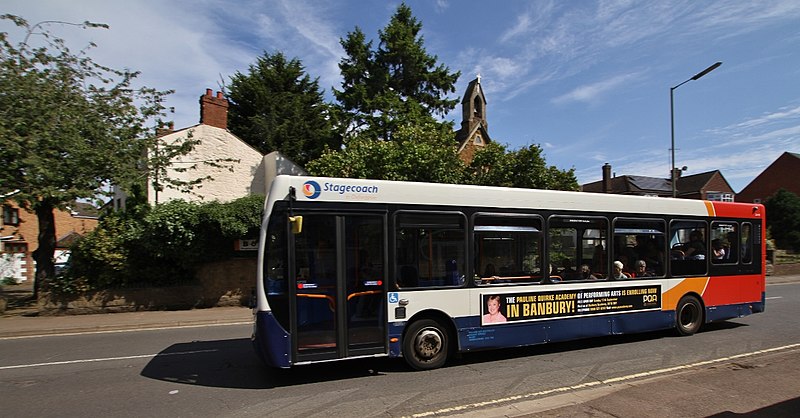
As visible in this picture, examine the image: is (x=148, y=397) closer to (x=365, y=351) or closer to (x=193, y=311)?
(x=365, y=351)

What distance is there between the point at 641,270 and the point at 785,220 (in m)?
35.1

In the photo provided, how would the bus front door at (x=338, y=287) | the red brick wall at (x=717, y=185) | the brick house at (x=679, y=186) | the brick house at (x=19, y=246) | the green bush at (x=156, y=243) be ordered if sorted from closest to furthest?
the bus front door at (x=338, y=287)
the green bush at (x=156, y=243)
the brick house at (x=19, y=246)
the brick house at (x=679, y=186)
the red brick wall at (x=717, y=185)

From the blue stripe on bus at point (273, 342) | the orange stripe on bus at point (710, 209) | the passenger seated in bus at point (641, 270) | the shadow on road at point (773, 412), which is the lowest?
the shadow on road at point (773, 412)

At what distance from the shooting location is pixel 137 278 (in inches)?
571

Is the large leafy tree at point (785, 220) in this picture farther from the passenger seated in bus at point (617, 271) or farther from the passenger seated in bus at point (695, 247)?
the passenger seated in bus at point (617, 271)

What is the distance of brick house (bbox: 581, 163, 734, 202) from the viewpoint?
5438 cm

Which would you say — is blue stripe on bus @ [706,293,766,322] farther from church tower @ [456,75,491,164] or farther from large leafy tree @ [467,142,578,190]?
church tower @ [456,75,491,164]

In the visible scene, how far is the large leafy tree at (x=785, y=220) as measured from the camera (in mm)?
33625

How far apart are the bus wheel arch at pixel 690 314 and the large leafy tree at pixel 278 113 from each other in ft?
78.0

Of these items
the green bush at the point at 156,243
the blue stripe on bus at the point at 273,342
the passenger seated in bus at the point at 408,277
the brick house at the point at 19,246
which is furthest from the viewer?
the brick house at the point at 19,246

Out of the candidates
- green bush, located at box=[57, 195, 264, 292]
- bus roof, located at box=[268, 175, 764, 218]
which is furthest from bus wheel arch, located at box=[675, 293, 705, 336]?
green bush, located at box=[57, 195, 264, 292]

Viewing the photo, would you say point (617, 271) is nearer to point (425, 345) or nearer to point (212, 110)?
point (425, 345)

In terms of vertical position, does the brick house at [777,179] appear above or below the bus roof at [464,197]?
above

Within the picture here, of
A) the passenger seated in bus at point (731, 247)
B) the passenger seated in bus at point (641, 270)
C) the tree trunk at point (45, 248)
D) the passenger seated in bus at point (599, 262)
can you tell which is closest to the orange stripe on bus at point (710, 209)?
the passenger seated in bus at point (731, 247)
